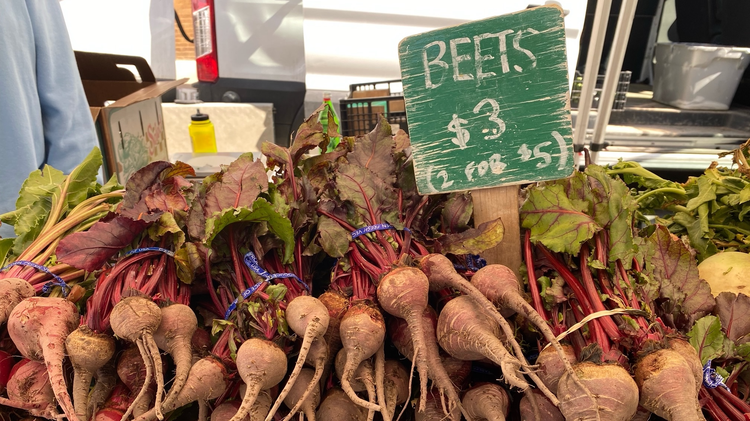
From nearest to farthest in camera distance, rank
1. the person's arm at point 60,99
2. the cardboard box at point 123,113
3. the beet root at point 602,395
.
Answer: the beet root at point 602,395, the person's arm at point 60,99, the cardboard box at point 123,113

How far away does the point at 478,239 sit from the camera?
104 cm

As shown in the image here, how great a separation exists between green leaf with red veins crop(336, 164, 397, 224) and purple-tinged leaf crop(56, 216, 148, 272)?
489 mm

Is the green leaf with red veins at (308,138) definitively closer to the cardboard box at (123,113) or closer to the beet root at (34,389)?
the beet root at (34,389)

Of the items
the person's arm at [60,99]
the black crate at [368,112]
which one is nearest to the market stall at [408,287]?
the person's arm at [60,99]

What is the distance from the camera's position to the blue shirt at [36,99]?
1928 mm

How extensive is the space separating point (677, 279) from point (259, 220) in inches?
40.9

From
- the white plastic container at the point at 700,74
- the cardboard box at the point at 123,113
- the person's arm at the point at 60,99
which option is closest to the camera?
the person's arm at the point at 60,99

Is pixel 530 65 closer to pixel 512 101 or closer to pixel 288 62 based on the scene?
pixel 512 101

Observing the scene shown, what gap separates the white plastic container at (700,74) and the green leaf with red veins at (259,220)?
11.8 ft

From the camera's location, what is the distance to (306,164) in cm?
128

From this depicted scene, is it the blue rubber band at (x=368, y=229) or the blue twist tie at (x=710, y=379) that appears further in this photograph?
the blue rubber band at (x=368, y=229)

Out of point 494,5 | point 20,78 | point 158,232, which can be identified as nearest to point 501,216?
point 158,232

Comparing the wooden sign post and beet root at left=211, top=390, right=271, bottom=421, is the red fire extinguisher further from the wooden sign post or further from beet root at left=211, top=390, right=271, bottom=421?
beet root at left=211, top=390, right=271, bottom=421

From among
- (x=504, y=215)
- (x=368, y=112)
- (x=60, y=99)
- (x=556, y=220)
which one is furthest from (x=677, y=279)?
(x=60, y=99)
